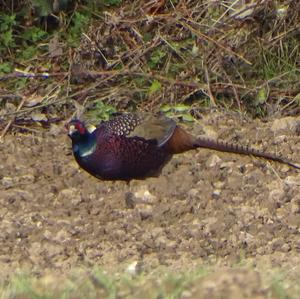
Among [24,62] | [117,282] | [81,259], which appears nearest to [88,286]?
[117,282]

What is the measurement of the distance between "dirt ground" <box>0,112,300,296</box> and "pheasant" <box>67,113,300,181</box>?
16 cm

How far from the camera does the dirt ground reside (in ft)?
21.5

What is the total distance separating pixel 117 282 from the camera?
18.0 ft

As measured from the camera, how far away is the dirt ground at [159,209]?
6.57 meters

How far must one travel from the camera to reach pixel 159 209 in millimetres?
7289

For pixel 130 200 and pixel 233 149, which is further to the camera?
pixel 233 149

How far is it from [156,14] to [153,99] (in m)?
0.78

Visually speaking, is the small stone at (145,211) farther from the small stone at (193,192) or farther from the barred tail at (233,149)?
the barred tail at (233,149)

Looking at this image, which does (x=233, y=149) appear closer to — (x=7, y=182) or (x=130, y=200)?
(x=130, y=200)

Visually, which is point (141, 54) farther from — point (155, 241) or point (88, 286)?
point (88, 286)

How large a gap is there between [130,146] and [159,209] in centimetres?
45

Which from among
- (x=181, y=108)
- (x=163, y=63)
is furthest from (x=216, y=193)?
(x=163, y=63)

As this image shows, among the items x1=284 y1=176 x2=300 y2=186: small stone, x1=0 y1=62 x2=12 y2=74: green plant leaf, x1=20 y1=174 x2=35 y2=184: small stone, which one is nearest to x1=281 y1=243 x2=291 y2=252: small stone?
x1=284 y1=176 x2=300 y2=186: small stone

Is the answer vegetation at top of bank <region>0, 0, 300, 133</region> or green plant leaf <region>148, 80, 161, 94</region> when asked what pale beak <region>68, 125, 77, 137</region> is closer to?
vegetation at top of bank <region>0, 0, 300, 133</region>
